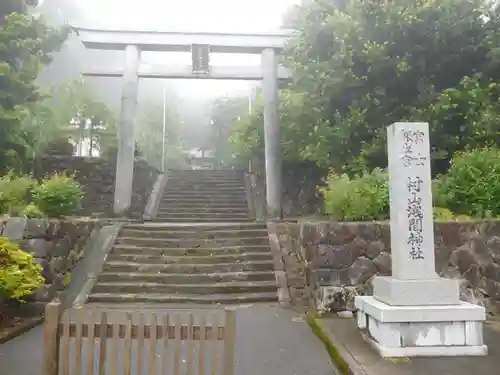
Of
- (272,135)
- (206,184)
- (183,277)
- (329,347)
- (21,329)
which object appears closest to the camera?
(329,347)

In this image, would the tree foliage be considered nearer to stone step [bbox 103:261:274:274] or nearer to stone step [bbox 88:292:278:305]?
stone step [bbox 103:261:274:274]

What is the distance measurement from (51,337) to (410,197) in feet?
13.2

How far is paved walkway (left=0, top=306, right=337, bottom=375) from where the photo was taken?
4555mm

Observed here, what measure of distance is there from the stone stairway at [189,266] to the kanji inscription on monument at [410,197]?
10.7ft

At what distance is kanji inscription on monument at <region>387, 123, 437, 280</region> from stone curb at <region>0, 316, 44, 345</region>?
4.77 meters

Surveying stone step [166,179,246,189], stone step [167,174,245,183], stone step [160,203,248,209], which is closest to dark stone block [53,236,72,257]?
stone step [160,203,248,209]

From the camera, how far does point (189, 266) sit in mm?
8844

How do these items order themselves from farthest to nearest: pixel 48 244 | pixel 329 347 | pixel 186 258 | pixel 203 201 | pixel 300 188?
pixel 300 188
pixel 203 201
pixel 186 258
pixel 48 244
pixel 329 347

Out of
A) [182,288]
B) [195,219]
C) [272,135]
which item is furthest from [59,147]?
[182,288]

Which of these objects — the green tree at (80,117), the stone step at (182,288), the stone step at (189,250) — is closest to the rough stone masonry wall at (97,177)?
the green tree at (80,117)

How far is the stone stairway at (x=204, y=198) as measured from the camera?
1407 cm

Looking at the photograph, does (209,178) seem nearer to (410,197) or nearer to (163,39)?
(163,39)

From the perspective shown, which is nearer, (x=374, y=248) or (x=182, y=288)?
(x=374, y=248)

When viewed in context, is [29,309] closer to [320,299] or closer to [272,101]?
[320,299]
